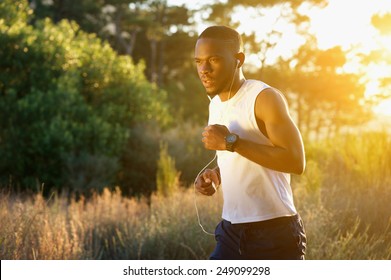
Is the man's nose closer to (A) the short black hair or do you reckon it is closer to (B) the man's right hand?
(A) the short black hair

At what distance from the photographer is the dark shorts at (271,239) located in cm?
305

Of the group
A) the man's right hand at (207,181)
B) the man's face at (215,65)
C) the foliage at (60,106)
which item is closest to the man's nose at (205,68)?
the man's face at (215,65)

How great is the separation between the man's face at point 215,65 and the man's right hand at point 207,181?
543mm

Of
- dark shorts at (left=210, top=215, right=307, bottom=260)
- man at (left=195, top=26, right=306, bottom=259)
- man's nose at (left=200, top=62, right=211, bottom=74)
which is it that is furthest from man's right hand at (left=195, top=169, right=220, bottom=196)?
man's nose at (left=200, top=62, right=211, bottom=74)

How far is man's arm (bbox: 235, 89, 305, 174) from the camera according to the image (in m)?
2.88

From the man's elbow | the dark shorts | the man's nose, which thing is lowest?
the dark shorts

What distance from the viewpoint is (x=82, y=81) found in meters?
19.7

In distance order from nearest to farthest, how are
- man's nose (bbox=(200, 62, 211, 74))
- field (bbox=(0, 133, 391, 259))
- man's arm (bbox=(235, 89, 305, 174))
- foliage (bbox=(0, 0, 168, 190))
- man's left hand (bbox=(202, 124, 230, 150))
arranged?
man's arm (bbox=(235, 89, 305, 174))
man's left hand (bbox=(202, 124, 230, 150))
man's nose (bbox=(200, 62, 211, 74))
field (bbox=(0, 133, 391, 259))
foliage (bbox=(0, 0, 168, 190))

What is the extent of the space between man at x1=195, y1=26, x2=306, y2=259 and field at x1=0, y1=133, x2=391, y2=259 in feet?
7.32

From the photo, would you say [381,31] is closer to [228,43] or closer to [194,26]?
[194,26]

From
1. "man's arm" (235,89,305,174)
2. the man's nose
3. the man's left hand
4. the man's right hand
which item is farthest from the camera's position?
the man's right hand

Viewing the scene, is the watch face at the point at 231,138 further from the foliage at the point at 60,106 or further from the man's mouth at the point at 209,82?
the foliage at the point at 60,106
